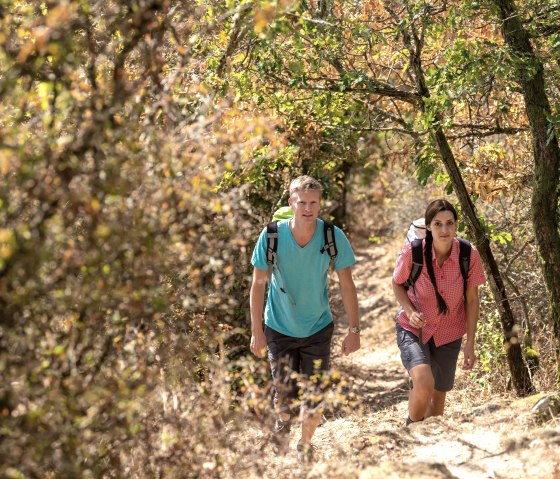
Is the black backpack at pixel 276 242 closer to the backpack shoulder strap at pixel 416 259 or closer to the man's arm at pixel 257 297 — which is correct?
the man's arm at pixel 257 297

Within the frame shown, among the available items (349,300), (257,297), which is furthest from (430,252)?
(257,297)

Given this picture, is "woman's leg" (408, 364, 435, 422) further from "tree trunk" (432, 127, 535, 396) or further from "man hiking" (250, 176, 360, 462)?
"tree trunk" (432, 127, 535, 396)

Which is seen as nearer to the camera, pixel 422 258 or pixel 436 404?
pixel 422 258

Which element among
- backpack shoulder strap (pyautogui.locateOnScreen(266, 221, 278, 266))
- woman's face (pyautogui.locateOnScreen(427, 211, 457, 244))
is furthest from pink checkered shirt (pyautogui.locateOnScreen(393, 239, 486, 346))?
backpack shoulder strap (pyautogui.locateOnScreen(266, 221, 278, 266))

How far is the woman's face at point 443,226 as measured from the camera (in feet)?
17.9

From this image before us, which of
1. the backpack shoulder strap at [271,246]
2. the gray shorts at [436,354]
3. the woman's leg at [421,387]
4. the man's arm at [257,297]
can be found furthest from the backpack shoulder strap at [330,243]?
the woman's leg at [421,387]

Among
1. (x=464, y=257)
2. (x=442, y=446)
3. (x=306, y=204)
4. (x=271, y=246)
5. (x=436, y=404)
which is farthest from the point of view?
(x=436, y=404)

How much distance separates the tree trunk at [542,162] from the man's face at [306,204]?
161cm

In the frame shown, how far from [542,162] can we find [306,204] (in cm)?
178

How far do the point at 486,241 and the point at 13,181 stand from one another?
4.67m

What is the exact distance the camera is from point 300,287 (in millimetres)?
5406

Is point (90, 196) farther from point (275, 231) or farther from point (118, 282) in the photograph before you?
point (275, 231)

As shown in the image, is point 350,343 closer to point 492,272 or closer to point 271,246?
point 271,246

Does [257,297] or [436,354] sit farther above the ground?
[257,297]
